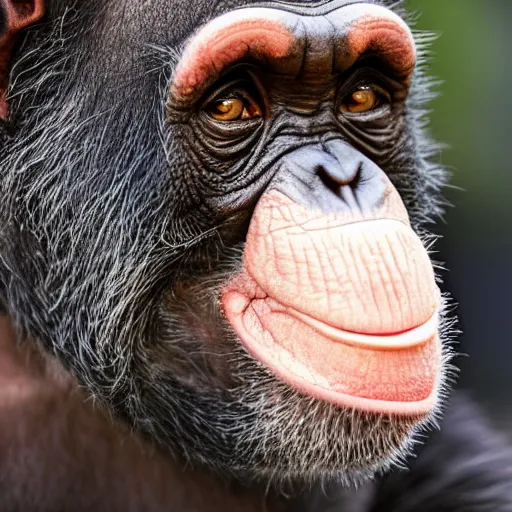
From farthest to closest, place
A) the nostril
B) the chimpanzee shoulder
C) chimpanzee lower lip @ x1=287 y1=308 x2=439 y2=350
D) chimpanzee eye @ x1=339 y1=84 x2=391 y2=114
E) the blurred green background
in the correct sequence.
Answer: the blurred green background
the chimpanzee shoulder
chimpanzee eye @ x1=339 y1=84 x2=391 y2=114
the nostril
chimpanzee lower lip @ x1=287 y1=308 x2=439 y2=350

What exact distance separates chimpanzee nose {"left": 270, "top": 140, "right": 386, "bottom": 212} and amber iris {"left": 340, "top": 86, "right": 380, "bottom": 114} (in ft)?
0.46

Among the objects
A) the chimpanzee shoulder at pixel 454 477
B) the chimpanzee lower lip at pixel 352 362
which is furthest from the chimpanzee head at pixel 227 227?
the chimpanzee shoulder at pixel 454 477

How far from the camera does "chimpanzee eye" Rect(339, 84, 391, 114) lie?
73.2 inches

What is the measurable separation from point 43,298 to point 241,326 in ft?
1.36

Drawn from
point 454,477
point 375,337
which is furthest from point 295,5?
point 454,477

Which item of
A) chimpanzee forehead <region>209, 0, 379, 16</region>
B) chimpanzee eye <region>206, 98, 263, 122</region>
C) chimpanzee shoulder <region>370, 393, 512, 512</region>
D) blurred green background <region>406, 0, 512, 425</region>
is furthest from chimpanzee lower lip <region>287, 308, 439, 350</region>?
blurred green background <region>406, 0, 512, 425</region>

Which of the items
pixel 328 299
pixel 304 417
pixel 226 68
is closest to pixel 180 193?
pixel 226 68

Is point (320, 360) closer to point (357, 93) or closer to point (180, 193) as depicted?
point (180, 193)

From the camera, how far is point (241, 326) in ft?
5.60

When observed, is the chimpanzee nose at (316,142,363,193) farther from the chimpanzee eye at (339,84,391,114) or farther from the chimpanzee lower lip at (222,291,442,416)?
the chimpanzee lower lip at (222,291,442,416)

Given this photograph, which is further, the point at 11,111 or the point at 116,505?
the point at 116,505

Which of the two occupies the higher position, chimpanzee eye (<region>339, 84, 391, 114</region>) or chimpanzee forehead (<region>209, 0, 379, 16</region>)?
chimpanzee forehead (<region>209, 0, 379, 16</region>)

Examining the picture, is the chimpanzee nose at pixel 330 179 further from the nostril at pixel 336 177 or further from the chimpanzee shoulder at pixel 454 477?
the chimpanzee shoulder at pixel 454 477

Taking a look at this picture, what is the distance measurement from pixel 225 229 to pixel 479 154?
3.63 meters
